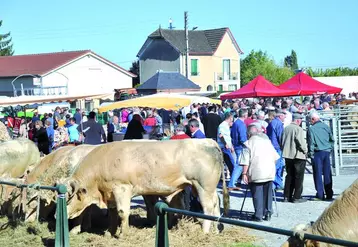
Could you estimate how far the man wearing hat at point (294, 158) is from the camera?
43.3 feet

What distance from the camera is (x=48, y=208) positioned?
36.6ft

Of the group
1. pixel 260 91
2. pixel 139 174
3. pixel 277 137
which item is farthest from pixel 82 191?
pixel 260 91

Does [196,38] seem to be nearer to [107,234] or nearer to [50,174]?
[50,174]

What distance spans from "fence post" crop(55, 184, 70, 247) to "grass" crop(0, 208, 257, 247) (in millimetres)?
1439

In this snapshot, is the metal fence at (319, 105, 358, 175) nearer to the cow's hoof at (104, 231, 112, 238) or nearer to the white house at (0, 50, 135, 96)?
the cow's hoof at (104, 231, 112, 238)

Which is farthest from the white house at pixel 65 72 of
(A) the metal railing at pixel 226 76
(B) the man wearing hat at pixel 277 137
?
(B) the man wearing hat at pixel 277 137

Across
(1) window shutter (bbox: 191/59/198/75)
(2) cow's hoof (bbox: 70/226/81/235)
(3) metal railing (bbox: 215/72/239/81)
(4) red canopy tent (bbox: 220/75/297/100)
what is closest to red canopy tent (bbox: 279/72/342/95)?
(4) red canopy tent (bbox: 220/75/297/100)

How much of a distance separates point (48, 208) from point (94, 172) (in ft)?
4.66

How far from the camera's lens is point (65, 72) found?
62.5m

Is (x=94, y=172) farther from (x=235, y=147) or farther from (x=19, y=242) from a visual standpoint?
(x=235, y=147)

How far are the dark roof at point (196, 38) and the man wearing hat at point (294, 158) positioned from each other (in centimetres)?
5812

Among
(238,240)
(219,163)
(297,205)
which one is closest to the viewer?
(238,240)

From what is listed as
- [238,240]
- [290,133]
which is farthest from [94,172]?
[290,133]

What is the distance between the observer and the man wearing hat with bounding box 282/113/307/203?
1320 centimetres
